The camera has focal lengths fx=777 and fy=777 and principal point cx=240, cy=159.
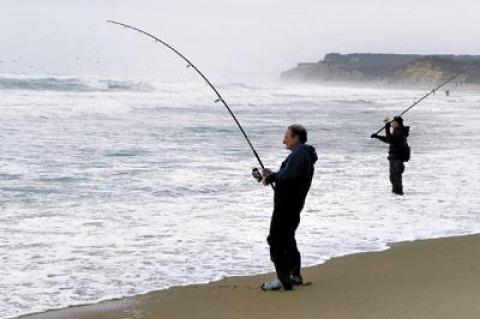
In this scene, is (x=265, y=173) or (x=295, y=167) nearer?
(x=295, y=167)

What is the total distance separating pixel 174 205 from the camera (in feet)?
31.4

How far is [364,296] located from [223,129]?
17333 millimetres

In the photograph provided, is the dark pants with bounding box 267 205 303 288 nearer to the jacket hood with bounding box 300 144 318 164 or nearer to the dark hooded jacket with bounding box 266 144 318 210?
the dark hooded jacket with bounding box 266 144 318 210

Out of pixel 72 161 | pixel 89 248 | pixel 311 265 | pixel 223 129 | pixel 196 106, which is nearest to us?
pixel 311 265

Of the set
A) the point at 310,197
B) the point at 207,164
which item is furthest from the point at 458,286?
the point at 207,164

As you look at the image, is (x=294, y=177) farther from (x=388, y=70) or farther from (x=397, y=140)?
(x=388, y=70)

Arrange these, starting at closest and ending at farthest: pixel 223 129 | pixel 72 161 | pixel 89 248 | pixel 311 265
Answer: pixel 311 265
pixel 89 248
pixel 72 161
pixel 223 129

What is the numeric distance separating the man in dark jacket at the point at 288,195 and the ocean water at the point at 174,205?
31.8 inches

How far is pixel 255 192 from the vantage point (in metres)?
10.9

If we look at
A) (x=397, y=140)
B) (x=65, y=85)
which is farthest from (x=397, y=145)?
(x=65, y=85)

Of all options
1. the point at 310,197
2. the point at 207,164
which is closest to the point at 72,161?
the point at 207,164

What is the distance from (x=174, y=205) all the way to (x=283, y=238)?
410cm

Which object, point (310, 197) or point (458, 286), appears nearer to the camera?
point (458, 286)

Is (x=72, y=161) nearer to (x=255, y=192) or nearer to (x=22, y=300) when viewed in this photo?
(x=255, y=192)
